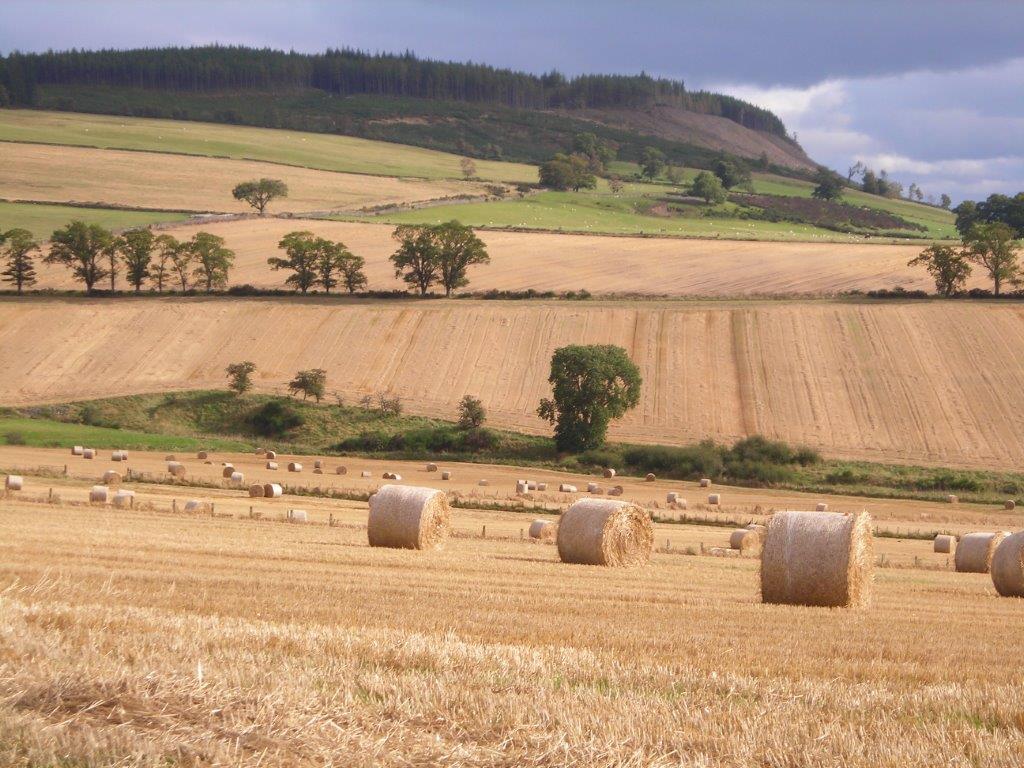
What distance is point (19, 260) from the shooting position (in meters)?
75.7

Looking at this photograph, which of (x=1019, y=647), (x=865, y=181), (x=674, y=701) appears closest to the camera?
(x=674, y=701)

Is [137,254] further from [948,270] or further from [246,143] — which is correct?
[246,143]

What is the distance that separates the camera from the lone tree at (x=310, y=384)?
60031mm

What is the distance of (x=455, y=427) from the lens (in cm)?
5625

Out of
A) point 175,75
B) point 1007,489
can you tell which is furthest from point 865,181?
point 1007,489

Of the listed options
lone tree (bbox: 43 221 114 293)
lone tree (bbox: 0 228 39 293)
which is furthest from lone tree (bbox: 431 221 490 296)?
lone tree (bbox: 0 228 39 293)

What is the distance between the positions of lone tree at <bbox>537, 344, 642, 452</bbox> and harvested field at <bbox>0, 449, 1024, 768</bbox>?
37.5 m

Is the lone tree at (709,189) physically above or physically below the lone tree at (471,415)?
above

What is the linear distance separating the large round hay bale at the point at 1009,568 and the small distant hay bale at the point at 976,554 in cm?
544

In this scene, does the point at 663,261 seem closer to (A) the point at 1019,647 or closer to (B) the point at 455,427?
(B) the point at 455,427

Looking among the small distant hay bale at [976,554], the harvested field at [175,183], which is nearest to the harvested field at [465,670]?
the small distant hay bale at [976,554]

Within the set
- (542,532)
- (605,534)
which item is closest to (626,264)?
(542,532)

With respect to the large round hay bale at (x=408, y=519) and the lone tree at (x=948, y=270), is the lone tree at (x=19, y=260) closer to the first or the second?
the lone tree at (x=948, y=270)

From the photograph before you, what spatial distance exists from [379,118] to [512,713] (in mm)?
186587
